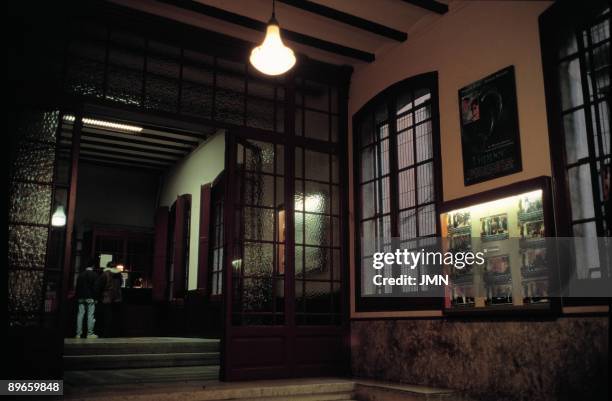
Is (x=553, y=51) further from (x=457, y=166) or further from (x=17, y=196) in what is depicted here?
(x=17, y=196)

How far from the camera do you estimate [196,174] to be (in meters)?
11.0

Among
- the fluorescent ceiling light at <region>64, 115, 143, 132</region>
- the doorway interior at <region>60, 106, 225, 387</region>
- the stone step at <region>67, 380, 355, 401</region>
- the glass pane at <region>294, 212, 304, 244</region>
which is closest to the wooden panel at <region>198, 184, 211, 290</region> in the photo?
the doorway interior at <region>60, 106, 225, 387</region>

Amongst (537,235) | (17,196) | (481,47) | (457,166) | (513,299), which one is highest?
(481,47)

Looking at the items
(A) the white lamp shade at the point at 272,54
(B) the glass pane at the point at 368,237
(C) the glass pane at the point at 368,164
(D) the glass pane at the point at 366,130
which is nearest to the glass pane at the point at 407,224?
(B) the glass pane at the point at 368,237

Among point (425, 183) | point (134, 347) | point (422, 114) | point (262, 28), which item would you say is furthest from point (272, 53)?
point (134, 347)

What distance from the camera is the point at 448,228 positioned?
5562 millimetres

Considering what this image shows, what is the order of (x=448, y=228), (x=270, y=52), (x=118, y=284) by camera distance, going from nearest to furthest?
(x=270, y=52), (x=448, y=228), (x=118, y=284)

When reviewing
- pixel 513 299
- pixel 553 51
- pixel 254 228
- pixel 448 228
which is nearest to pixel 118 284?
pixel 254 228

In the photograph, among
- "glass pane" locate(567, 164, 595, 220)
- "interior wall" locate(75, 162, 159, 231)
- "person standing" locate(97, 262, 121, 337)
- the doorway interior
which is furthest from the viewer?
"interior wall" locate(75, 162, 159, 231)

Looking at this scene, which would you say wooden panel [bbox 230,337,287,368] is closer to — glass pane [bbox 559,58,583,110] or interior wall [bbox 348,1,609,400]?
interior wall [bbox 348,1,609,400]

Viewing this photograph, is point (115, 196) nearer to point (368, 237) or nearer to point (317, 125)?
point (317, 125)

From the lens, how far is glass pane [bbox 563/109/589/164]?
4523 millimetres

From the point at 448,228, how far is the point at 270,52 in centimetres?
251

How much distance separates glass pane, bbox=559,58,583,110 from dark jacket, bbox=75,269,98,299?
804 cm
